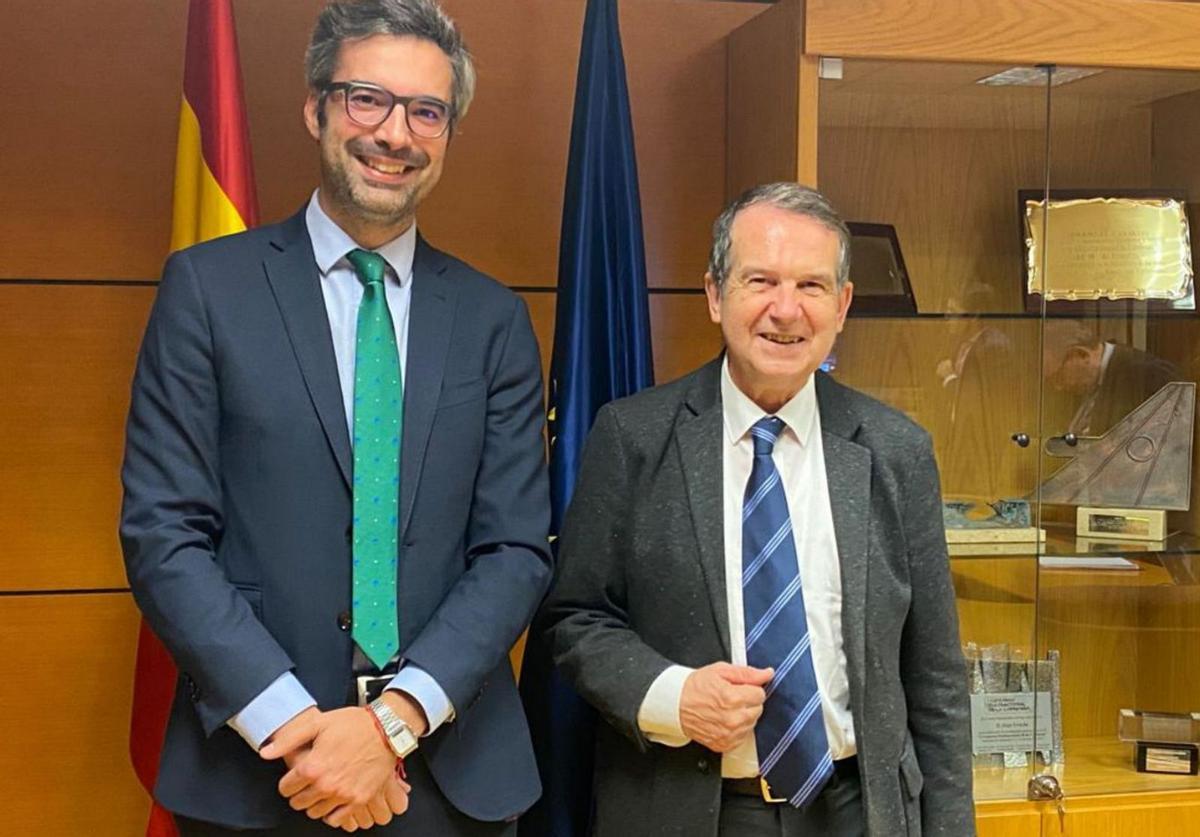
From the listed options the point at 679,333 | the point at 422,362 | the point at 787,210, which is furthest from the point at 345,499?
the point at 679,333

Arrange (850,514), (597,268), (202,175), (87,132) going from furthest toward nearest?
(87,132) → (597,268) → (202,175) → (850,514)

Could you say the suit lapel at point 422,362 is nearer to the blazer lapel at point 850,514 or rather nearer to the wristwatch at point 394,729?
the wristwatch at point 394,729

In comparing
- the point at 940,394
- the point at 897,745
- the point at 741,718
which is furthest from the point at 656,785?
the point at 940,394

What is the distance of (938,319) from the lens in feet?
8.63

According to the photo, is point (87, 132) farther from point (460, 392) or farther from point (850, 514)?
point (850, 514)

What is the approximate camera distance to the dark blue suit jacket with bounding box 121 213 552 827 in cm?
161

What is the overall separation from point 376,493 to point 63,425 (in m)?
1.21

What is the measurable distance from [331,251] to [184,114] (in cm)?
77

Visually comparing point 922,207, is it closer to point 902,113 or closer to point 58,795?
point 902,113

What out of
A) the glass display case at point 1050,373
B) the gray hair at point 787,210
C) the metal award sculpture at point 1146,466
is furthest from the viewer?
the metal award sculpture at point 1146,466

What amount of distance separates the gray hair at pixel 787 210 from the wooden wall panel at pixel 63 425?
1349 millimetres

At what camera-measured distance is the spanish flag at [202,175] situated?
2.31 metres

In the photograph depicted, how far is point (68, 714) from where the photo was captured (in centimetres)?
264

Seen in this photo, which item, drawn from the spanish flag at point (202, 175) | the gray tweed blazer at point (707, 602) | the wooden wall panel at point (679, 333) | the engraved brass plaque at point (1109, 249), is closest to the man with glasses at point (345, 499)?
the gray tweed blazer at point (707, 602)
